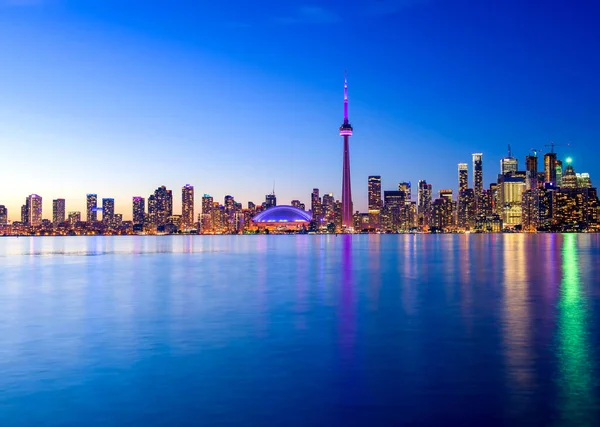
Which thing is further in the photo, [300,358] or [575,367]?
[300,358]

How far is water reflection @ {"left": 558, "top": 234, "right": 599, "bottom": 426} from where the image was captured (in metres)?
12.4

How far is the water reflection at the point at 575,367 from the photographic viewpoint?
12387 millimetres

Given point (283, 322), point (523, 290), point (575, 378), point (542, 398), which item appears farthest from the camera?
point (523, 290)

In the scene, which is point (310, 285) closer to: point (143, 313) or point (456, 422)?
point (143, 313)

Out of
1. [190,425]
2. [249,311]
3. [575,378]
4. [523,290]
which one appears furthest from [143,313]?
[523,290]

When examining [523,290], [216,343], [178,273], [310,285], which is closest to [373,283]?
[310,285]

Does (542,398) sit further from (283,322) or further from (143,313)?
(143,313)

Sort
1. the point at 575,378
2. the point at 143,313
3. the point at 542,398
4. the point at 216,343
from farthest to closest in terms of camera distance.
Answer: the point at 143,313
the point at 216,343
the point at 575,378
the point at 542,398

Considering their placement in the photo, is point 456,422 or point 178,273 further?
point 178,273

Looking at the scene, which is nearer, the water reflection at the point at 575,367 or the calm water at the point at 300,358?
the water reflection at the point at 575,367

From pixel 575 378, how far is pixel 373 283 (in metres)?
29.7

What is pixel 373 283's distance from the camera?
45.0 m

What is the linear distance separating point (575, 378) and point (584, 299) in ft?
67.0

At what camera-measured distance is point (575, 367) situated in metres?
16.6
